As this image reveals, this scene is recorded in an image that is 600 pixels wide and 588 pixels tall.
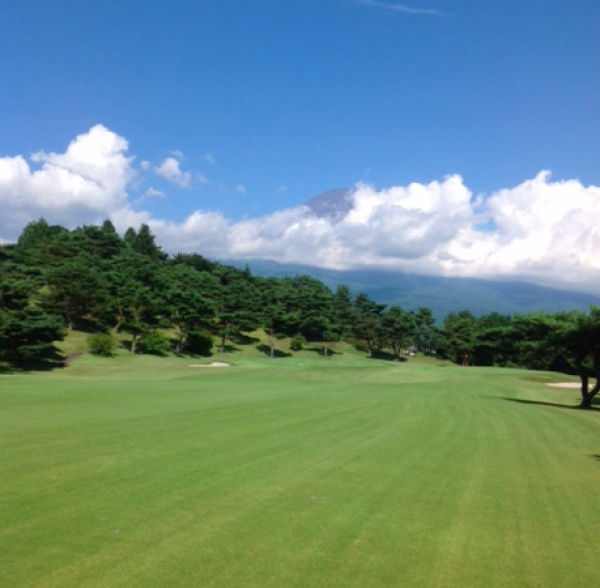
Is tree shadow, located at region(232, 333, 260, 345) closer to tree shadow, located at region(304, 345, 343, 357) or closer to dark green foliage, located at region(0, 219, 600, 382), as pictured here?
dark green foliage, located at region(0, 219, 600, 382)

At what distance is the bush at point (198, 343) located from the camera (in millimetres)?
70481

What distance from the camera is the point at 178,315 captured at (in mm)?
70438

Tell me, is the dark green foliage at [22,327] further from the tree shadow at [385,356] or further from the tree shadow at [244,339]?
the tree shadow at [385,356]

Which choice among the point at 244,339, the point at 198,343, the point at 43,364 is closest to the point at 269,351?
the point at 244,339

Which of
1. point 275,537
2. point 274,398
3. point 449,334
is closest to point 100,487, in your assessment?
point 275,537

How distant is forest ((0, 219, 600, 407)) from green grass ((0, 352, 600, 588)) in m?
32.1

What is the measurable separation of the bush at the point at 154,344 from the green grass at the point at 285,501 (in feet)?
153

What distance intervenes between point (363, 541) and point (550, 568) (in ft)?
6.80

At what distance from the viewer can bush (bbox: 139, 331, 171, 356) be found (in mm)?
63312

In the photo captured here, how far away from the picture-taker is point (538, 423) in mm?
19797

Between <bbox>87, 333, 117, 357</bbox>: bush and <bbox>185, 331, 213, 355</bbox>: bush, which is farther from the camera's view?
<bbox>185, 331, 213, 355</bbox>: bush

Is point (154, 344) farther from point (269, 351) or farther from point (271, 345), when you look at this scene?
point (269, 351)

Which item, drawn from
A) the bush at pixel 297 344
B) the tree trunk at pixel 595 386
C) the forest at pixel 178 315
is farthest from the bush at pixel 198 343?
the tree trunk at pixel 595 386

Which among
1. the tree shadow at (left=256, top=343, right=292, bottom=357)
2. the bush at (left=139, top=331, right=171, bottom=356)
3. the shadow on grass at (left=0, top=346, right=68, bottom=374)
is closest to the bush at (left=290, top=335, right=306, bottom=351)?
the tree shadow at (left=256, top=343, right=292, bottom=357)
